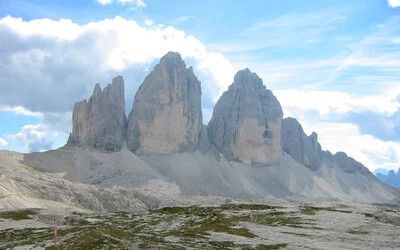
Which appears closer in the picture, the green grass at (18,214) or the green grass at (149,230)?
the green grass at (149,230)

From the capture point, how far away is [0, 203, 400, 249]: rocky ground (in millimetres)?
50906

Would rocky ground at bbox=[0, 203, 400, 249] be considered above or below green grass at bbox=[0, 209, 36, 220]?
below

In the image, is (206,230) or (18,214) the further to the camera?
(18,214)

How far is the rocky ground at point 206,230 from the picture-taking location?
167ft

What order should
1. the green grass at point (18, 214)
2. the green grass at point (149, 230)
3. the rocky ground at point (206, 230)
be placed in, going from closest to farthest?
the green grass at point (149, 230), the rocky ground at point (206, 230), the green grass at point (18, 214)

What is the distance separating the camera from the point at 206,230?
61.2 metres

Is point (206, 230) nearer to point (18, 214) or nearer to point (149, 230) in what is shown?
point (149, 230)

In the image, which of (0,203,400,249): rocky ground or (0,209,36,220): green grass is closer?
(0,203,400,249): rocky ground

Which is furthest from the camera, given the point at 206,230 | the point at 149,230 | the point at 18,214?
the point at 18,214

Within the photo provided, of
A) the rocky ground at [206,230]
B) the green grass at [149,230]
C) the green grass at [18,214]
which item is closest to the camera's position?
the green grass at [149,230]

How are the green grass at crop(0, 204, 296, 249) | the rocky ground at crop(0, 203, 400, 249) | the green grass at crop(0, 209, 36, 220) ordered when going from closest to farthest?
1. the green grass at crop(0, 204, 296, 249)
2. the rocky ground at crop(0, 203, 400, 249)
3. the green grass at crop(0, 209, 36, 220)

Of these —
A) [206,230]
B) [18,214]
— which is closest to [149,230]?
[206,230]

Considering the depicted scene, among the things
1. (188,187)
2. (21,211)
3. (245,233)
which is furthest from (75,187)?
(188,187)

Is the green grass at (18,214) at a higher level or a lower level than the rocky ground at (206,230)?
higher
